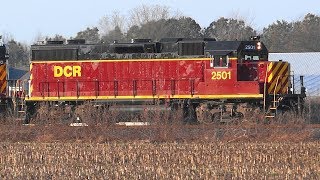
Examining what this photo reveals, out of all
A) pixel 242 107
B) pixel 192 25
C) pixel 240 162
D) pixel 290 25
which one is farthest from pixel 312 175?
pixel 290 25

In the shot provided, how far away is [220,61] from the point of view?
2789 cm

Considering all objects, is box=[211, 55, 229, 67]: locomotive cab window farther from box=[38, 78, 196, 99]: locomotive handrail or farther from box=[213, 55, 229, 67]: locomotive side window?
box=[38, 78, 196, 99]: locomotive handrail

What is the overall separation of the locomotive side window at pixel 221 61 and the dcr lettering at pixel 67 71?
5.54m

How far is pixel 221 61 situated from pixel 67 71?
20.5 feet

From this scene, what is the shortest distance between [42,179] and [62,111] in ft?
47.0

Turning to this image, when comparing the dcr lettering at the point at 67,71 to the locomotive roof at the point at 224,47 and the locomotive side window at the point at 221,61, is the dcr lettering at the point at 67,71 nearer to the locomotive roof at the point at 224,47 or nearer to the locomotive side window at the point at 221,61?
the locomotive roof at the point at 224,47

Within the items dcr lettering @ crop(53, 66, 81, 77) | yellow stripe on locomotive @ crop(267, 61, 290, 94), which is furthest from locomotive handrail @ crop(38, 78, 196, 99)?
yellow stripe on locomotive @ crop(267, 61, 290, 94)

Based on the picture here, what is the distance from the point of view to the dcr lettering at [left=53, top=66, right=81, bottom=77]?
2889 centimetres

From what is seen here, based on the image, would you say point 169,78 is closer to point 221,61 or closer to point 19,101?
point 221,61

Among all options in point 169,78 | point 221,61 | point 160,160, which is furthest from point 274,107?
point 160,160

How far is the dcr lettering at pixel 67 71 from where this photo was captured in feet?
94.8

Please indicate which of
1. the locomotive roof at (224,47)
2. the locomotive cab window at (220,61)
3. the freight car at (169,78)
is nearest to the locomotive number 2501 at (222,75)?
the freight car at (169,78)

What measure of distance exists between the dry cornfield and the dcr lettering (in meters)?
8.92

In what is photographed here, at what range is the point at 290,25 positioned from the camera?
10069 centimetres
